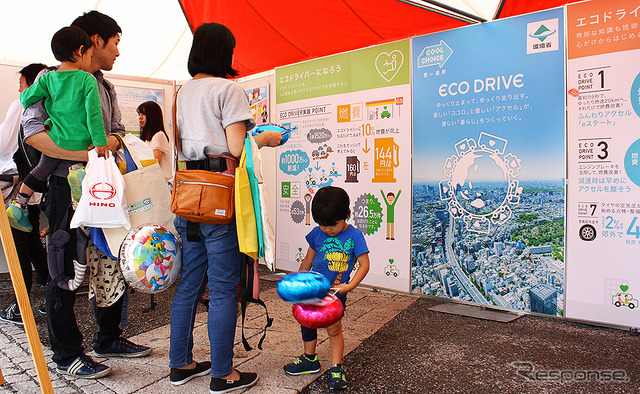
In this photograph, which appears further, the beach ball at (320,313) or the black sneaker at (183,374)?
the black sneaker at (183,374)

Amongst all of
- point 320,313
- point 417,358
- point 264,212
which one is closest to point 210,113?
point 264,212

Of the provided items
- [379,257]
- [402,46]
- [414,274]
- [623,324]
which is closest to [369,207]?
[379,257]

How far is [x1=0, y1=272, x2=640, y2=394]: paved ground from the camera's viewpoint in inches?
91.4

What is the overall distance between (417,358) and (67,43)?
264cm

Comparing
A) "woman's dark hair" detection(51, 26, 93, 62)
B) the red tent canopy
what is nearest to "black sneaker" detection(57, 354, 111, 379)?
"woman's dark hair" detection(51, 26, 93, 62)

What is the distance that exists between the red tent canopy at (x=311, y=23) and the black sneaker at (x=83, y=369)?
10.9 feet

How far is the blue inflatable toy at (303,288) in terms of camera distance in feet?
6.47

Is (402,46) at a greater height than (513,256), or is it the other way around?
(402,46)

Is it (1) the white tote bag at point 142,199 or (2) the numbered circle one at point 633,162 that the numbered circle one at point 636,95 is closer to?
(2) the numbered circle one at point 633,162

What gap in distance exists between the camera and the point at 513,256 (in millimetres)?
3496

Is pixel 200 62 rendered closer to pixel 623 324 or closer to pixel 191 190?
pixel 191 190

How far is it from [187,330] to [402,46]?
3.07 meters

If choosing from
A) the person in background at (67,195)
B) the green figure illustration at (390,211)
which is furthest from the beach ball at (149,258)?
the green figure illustration at (390,211)

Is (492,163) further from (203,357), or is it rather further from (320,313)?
(203,357)
